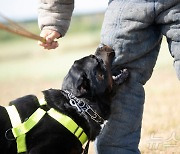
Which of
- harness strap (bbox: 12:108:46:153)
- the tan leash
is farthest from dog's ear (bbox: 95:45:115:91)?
harness strap (bbox: 12:108:46:153)

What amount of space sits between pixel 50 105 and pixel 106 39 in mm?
712

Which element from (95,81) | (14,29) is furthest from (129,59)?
(14,29)

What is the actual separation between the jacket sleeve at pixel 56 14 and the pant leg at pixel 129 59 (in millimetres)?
391

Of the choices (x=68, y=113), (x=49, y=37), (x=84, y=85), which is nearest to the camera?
(x=68, y=113)

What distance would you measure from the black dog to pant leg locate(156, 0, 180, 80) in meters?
0.46

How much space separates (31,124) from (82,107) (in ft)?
1.45

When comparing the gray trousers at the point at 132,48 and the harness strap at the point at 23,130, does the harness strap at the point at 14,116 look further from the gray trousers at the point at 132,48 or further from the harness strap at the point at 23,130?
the gray trousers at the point at 132,48

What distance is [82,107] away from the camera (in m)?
3.89

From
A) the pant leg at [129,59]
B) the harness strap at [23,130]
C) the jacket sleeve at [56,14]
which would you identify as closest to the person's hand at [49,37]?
the jacket sleeve at [56,14]

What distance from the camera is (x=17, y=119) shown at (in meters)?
3.76

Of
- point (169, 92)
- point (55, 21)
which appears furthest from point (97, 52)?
point (169, 92)

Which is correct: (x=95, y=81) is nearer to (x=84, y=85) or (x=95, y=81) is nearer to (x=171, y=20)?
(x=84, y=85)

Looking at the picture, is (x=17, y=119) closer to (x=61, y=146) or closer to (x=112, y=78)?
(x=61, y=146)

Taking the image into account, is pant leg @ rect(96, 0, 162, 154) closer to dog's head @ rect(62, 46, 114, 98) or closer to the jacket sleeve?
dog's head @ rect(62, 46, 114, 98)
